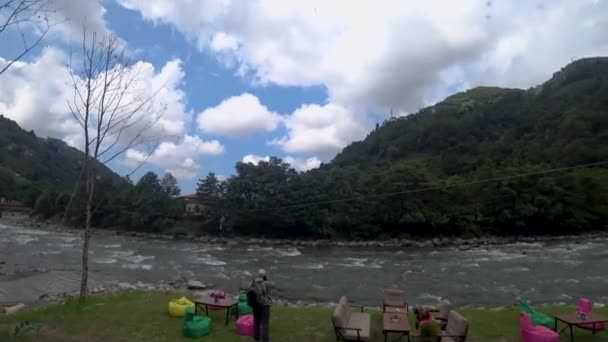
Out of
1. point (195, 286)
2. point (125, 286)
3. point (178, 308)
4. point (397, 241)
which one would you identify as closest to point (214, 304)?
point (178, 308)

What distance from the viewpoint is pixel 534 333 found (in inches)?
290

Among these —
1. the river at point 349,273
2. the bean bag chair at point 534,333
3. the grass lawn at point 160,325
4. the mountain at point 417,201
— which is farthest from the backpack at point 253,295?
the mountain at point 417,201

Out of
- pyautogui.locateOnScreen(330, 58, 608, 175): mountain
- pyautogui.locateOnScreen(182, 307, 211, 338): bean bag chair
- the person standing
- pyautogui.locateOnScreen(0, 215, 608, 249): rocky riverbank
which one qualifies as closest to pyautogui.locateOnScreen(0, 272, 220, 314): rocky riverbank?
pyautogui.locateOnScreen(182, 307, 211, 338): bean bag chair

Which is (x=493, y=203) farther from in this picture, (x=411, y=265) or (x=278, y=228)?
(x=411, y=265)

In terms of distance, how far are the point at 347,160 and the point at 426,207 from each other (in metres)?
67.1

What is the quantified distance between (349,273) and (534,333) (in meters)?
15.6

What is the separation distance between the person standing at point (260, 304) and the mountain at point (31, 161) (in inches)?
3950

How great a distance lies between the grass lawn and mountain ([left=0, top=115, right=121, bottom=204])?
96208 mm

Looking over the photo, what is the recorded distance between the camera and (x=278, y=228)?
165 ft

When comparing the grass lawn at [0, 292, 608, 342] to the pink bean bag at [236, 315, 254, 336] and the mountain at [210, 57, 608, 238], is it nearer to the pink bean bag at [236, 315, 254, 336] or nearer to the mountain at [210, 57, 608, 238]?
the pink bean bag at [236, 315, 254, 336]

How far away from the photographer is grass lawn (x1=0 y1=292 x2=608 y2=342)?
26.2 feet

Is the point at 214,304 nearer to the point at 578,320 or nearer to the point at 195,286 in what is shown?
the point at 578,320

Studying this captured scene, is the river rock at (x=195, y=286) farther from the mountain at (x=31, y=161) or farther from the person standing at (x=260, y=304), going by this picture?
the mountain at (x=31, y=161)

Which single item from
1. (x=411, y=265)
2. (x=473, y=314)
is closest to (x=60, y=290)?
(x=473, y=314)
